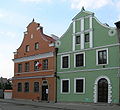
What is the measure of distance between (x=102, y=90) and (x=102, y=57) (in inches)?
150

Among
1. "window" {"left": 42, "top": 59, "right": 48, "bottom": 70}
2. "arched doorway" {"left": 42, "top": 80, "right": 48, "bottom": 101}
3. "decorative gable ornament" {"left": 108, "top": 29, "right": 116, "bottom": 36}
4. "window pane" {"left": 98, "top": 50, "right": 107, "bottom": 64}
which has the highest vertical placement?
"decorative gable ornament" {"left": 108, "top": 29, "right": 116, "bottom": 36}

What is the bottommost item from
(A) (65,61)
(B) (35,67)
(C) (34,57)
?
(B) (35,67)

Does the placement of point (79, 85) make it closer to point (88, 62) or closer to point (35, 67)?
point (88, 62)

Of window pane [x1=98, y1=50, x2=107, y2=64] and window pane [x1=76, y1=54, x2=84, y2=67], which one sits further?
window pane [x1=76, y1=54, x2=84, y2=67]

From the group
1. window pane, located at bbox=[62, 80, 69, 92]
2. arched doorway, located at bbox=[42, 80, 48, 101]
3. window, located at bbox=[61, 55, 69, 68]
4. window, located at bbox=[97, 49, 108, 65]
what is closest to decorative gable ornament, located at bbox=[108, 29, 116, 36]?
window, located at bbox=[97, 49, 108, 65]

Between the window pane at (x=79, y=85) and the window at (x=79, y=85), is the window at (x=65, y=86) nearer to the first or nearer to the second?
the window at (x=79, y=85)

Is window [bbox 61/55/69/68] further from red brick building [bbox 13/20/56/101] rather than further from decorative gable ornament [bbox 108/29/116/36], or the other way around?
decorative gable ornament [bbox 108/29/116/36]

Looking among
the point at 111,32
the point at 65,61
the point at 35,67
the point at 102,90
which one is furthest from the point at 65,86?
the point at 111,32

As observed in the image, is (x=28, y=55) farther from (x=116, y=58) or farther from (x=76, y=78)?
(x=116, y=58)

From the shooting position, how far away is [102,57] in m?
33.3

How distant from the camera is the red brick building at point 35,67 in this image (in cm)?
3941

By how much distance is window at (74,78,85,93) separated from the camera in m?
35.2

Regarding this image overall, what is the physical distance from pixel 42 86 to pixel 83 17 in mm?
11484

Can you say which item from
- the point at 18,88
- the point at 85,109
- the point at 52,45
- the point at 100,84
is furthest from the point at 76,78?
the point at 18,88
